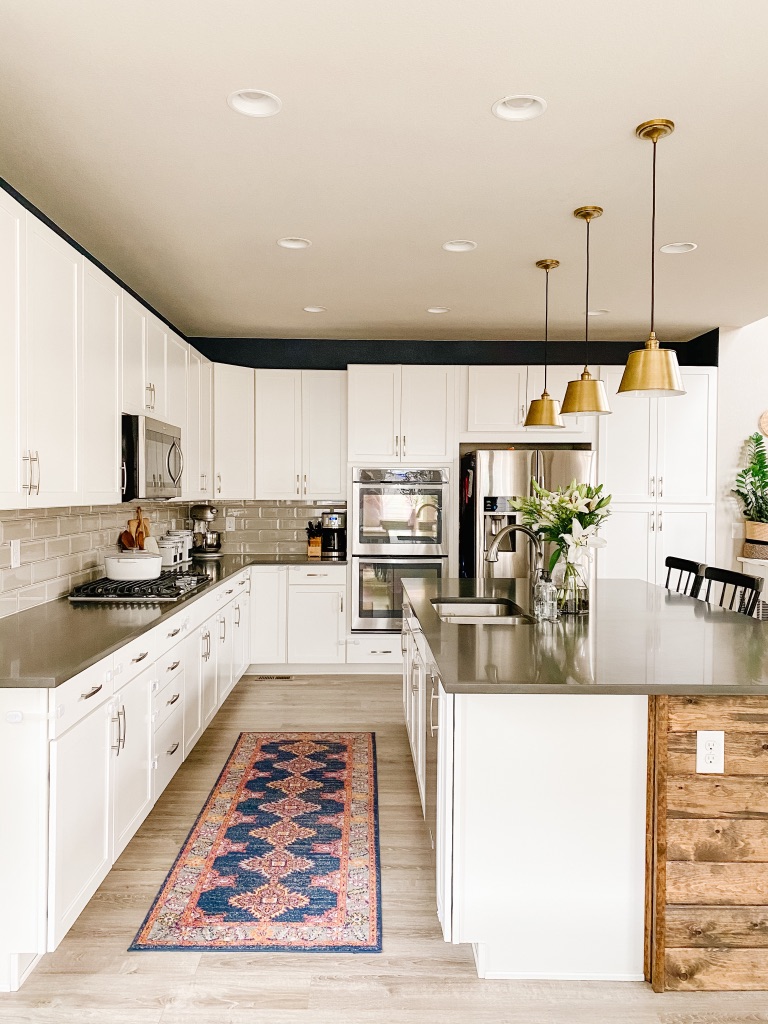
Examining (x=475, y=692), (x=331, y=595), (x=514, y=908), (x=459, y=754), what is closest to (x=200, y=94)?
(x=475, y=692)

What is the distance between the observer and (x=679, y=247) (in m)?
3.80

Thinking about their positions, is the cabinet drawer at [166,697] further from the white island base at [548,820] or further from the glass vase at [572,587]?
the glass vase at [572,587]

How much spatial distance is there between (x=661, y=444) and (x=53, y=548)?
4163mm

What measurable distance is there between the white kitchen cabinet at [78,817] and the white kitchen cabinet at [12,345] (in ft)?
2.50

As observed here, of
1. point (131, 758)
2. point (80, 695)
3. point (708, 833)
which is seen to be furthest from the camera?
point (131, 758)

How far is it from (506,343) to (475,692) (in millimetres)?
4536

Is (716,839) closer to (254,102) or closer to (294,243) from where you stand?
(254,102)

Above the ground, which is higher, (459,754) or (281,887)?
(459,754)

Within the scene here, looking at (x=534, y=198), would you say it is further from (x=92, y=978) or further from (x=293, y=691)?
(x=293, y=691)

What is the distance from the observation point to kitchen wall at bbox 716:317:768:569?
564 centimetres

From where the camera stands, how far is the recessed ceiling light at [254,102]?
91.6 inches

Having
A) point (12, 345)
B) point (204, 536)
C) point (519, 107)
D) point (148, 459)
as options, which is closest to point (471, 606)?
point (148, 459)

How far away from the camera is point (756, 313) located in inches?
204

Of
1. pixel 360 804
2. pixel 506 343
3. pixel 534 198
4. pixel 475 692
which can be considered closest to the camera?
pixel 475 692
